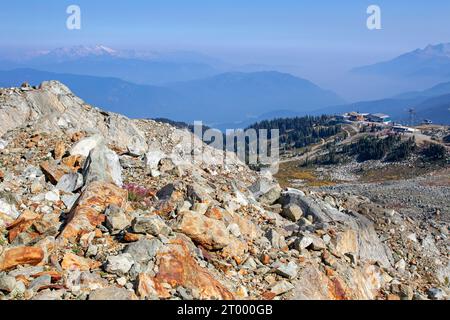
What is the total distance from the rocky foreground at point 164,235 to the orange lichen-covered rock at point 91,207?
34mm

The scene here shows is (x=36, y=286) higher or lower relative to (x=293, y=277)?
higher

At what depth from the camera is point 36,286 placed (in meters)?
9.21

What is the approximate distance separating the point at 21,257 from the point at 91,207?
3.14 metres

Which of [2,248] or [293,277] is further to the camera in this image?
[293,277]

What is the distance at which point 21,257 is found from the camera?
1010 cm

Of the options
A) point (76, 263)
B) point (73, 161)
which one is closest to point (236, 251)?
point (76, 263)

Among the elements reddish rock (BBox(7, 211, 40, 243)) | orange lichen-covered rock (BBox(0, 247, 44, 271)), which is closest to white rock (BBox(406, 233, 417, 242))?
reddish rock (BBox(7, 211, 40, 243))

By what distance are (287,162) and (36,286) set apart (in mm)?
160757

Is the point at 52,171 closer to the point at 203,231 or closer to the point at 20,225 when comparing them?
the point at 20,225

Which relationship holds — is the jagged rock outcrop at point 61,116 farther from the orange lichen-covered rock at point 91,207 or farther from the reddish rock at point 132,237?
the reddish rock at point 132,237

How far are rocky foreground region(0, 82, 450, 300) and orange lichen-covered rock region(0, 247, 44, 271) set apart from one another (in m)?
0.02
